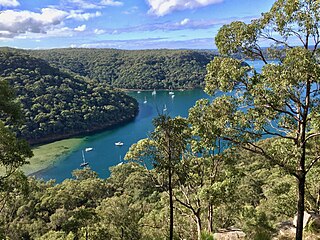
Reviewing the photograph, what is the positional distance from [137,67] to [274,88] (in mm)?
111415

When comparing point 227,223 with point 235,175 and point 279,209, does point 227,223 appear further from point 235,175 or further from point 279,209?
point 235,175

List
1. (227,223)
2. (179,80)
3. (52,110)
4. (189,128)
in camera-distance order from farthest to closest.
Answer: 1. (179,80)
2. (52,110)
3. (227,223)
4. (189,128)

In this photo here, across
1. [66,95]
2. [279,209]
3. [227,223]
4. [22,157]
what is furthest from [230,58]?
[66,95]

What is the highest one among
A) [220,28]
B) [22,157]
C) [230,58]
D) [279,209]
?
[220,28]

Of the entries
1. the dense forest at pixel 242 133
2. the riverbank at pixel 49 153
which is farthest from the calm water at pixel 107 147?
the dense forest at pixel 242 133

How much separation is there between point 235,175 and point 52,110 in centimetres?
5704

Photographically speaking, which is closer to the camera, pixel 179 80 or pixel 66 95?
pixel 66 95

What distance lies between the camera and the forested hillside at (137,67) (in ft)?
346

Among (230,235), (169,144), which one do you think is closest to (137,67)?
(230,235)

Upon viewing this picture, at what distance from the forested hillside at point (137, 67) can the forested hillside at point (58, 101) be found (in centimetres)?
3159

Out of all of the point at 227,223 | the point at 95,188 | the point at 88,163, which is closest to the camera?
the point at 227,223

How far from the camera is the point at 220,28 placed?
608 centimetres

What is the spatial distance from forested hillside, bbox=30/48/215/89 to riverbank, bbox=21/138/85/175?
53.0m

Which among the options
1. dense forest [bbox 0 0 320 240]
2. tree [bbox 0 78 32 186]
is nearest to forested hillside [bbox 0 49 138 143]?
dense forest [bbox 0 0 320 240]
